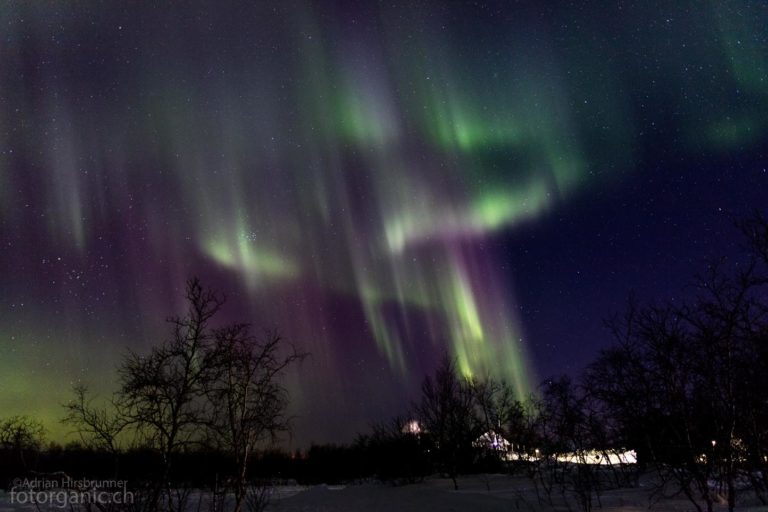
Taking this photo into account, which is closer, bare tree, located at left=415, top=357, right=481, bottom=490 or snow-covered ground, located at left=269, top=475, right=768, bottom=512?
snow-covered ground, located at left=269, top=475, right=768, bottom=512

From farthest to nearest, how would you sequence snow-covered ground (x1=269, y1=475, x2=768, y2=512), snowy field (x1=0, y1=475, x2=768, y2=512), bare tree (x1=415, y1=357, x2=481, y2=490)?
bare tree (x1=415, y1=357, x2=481, y2=490)
snow-covered ground (x1=269, y1=475, x2=768, y2=512)
snowy field (x1=0, y1=475, x2=768, y2=512)

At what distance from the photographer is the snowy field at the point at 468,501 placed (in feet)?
73.2

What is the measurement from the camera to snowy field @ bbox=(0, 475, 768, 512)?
2231 centimetres

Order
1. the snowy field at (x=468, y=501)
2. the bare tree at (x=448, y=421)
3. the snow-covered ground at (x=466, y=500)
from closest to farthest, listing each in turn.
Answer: the snowy field at (x=468, y=501), the snow-covered ground at (x=466, y=500), the bare tree at (x=448, y=421)

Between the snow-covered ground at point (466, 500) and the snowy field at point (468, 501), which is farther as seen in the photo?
the snow-covered ground at point (466, 500)

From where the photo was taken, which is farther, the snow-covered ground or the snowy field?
the snow-covered ground

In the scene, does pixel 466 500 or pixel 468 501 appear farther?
pixel 466 500

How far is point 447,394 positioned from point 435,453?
5.08 metres

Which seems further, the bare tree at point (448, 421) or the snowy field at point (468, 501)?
the bare tree at point (448, 421)

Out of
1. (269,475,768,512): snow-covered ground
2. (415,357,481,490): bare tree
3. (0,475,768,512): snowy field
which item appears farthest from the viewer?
(415,357,481,490): bare tree

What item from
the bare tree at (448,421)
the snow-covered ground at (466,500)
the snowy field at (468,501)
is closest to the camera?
the snowy field at (468,501)

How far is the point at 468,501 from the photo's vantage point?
26047 millimetres

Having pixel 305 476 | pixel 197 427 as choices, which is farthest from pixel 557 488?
pixel 305 476

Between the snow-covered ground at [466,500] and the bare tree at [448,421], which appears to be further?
the bare tree at [448,421]
